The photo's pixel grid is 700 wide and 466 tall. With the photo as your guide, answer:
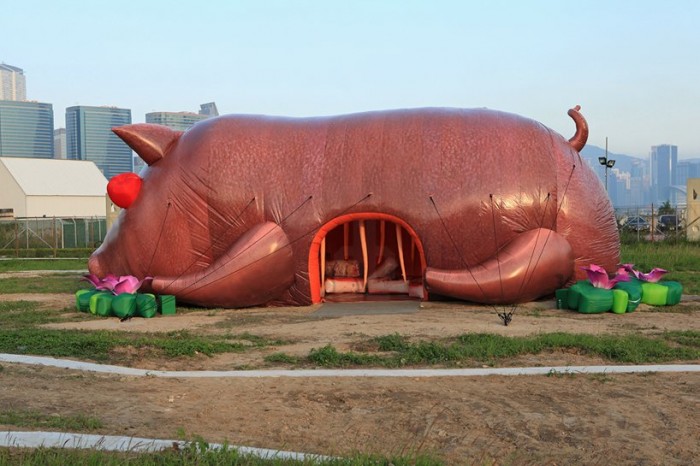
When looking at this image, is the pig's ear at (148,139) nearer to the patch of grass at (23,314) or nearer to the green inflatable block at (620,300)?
the patch of grass at (23,314)

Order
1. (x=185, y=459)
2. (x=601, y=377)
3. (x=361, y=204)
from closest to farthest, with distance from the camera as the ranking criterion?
(x=185, y=459) < (x=601, y=377) < (x=361, y=204)

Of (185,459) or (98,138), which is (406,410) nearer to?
(185,459)

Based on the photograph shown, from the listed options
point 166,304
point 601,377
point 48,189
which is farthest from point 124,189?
point 48,189

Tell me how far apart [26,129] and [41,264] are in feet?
412

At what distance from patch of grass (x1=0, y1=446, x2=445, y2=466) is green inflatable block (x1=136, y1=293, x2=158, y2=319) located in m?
7.42

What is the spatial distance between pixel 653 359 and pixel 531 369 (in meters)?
1.54

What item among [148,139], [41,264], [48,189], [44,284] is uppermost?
[148,139]

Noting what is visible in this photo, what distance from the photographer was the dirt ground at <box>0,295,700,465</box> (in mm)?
5164

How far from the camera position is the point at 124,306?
1192cm

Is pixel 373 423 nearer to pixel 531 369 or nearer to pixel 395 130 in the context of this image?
pixel 531 369

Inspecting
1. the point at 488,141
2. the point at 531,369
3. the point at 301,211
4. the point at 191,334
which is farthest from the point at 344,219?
the point at 531,369

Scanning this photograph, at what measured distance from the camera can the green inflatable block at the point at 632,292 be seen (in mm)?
11758

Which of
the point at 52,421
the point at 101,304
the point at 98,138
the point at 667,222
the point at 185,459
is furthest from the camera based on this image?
the point at 98,138

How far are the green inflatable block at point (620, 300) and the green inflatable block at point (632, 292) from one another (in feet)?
0.34
